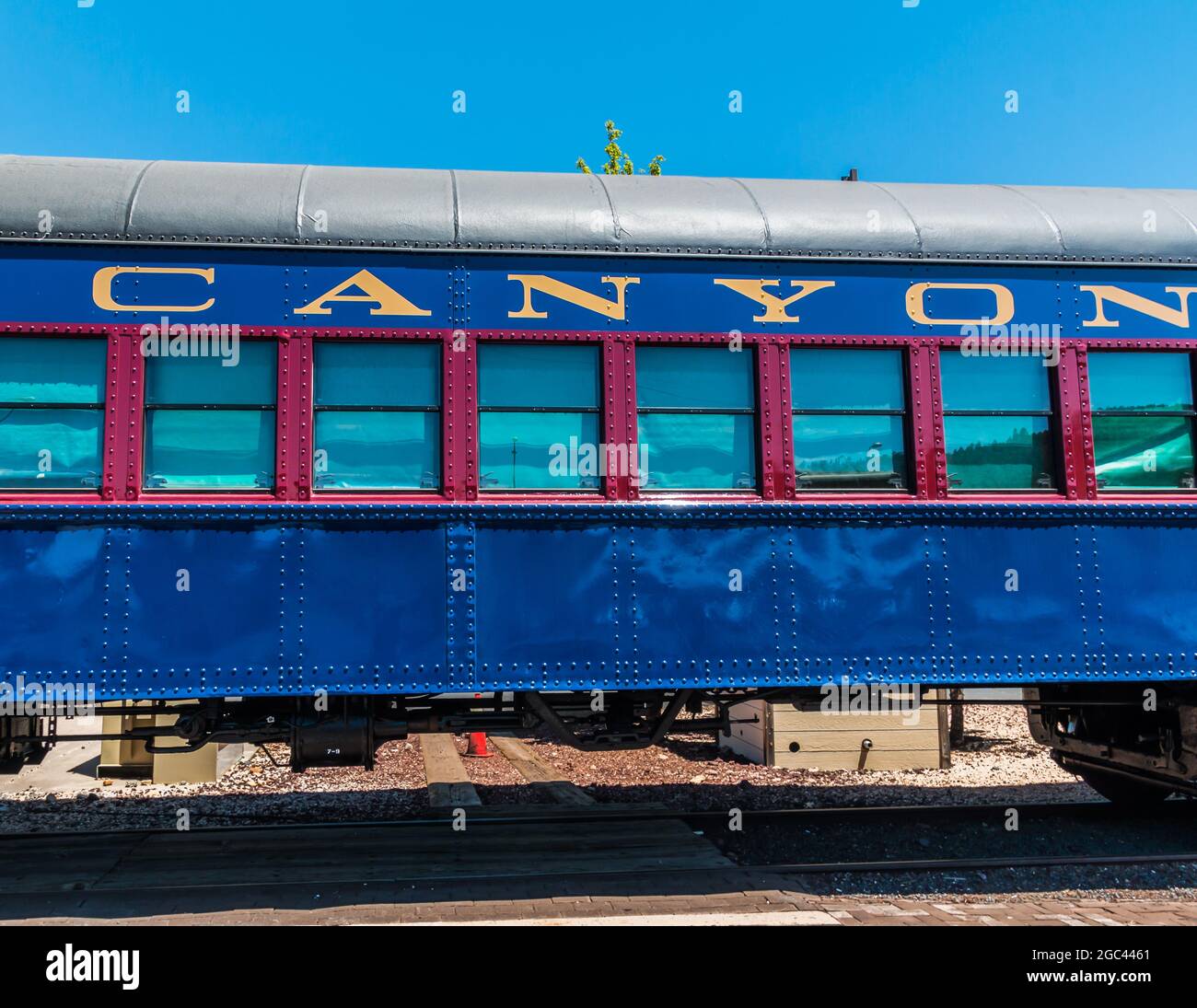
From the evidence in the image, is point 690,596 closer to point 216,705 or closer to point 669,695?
point 669,695

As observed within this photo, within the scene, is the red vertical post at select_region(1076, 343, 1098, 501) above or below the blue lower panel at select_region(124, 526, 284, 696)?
above

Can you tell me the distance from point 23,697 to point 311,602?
1.43m

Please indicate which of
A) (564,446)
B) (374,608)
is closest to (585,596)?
(564,446)

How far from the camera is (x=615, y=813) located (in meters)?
6.83

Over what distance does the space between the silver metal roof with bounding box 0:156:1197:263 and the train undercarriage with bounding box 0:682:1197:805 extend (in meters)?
2.56

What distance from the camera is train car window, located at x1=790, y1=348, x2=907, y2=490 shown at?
507 centimetres

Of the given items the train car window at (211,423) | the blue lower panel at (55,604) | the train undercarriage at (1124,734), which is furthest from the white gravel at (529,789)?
the train car window at (211,423)

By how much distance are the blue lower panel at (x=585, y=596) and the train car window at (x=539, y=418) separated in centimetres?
23

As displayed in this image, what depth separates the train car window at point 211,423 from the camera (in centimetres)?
473

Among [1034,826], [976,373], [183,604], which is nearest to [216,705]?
[183,604]

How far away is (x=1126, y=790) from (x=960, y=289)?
4.51 meters

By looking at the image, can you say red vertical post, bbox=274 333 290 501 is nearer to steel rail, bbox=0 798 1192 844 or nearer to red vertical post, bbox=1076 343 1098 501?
steel rail, bbox=0 798 1192 844

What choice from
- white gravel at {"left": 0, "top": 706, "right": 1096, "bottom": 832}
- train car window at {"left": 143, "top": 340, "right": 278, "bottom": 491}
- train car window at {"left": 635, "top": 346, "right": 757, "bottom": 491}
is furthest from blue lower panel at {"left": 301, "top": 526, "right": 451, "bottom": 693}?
white gravel at {"left": 0, "top": 706, "right": 1096, "bottom": 832}

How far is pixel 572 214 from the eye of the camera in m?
5.09
